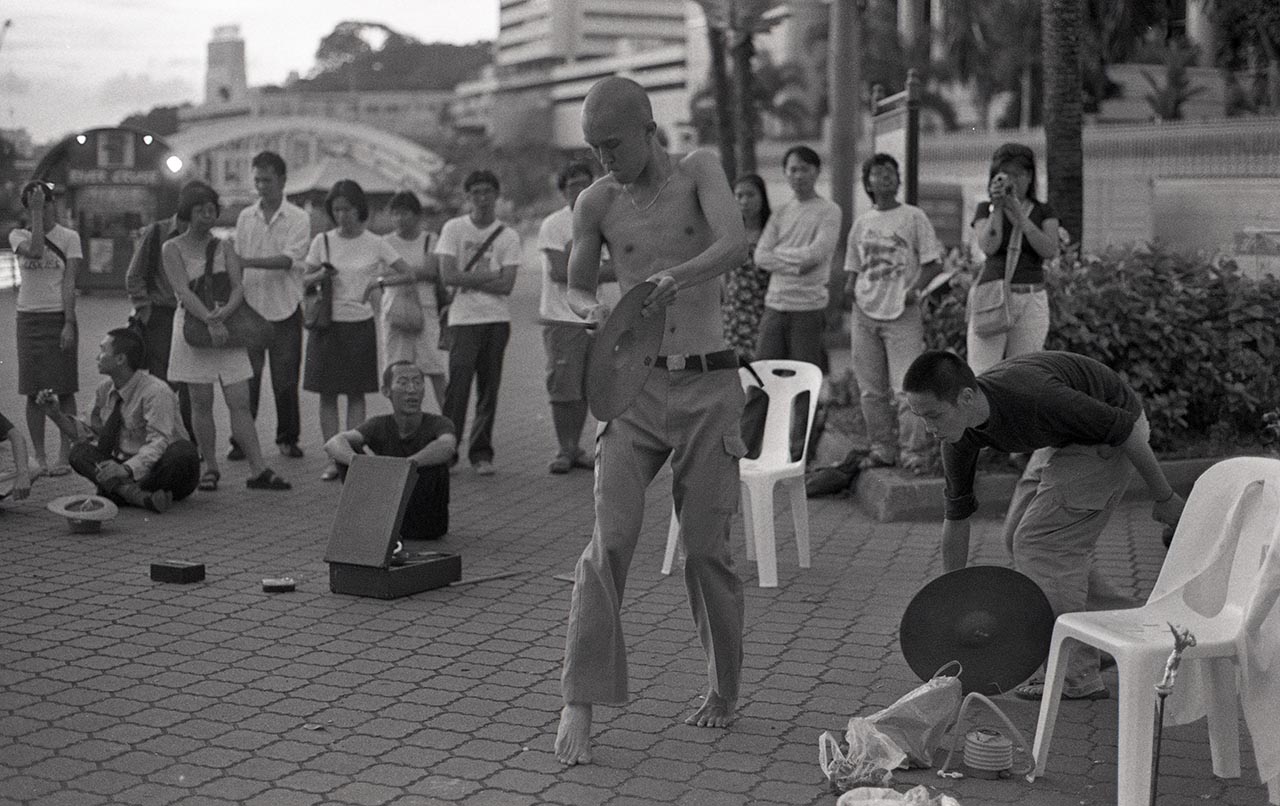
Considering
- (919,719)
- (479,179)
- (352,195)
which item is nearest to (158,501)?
(352,195)

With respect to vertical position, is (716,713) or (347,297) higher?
(347,297)

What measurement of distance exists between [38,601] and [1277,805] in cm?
497

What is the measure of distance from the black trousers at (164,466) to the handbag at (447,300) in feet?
6.14

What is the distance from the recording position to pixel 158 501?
8.62m

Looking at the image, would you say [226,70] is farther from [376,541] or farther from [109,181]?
[376,541]

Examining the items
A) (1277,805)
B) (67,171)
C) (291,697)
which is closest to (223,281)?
(291,697)

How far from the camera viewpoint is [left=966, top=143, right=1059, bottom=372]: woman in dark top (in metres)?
7.83

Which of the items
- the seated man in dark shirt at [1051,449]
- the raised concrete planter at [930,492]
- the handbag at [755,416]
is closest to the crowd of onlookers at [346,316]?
the raised concrete planter at [930,492]

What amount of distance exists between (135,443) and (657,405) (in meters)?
4.88

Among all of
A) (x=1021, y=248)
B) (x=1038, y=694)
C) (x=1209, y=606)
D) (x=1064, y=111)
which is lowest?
(x=1038, y=694)

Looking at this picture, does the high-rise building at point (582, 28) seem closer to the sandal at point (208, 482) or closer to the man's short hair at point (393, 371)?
the sandal at point (208, 482)

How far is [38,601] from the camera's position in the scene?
673 cm

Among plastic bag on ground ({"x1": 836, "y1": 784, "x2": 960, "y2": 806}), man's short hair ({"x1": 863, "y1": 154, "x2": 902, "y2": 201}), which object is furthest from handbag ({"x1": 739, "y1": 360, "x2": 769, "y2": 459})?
plastic bag on ground ({"x1": 836, "y1": 784, "x2": 960, "y2": 806})

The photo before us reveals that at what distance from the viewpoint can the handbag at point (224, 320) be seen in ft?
30.0
